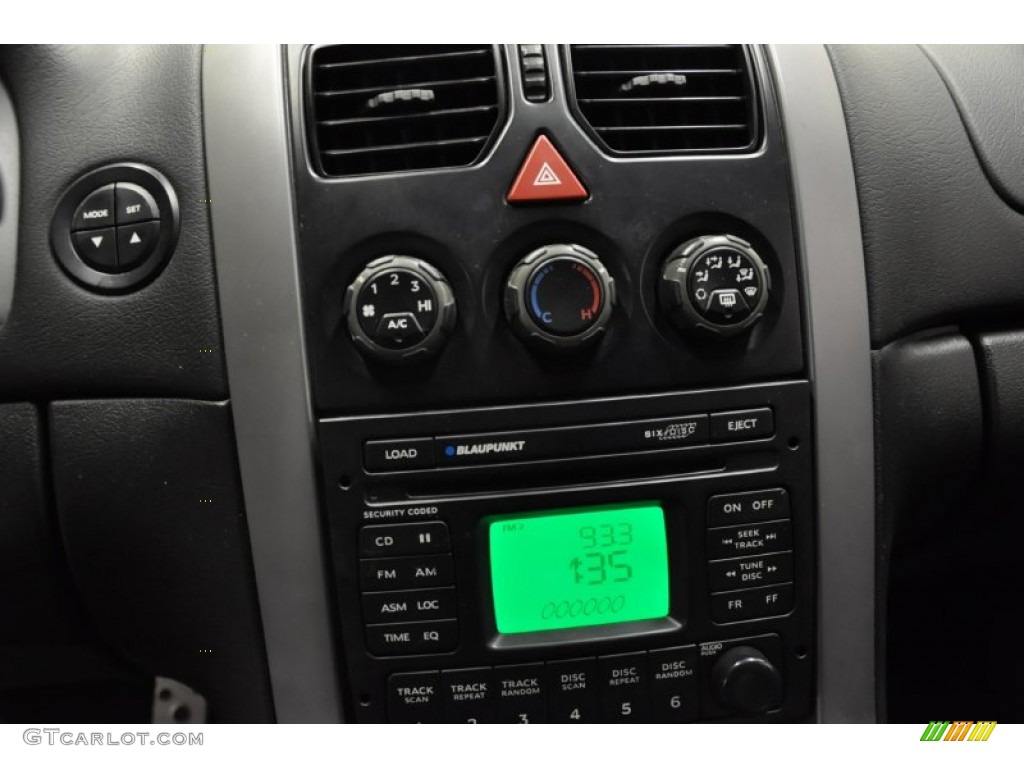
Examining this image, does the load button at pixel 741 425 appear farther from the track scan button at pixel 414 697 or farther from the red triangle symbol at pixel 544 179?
the track scan button at pixel 414 697

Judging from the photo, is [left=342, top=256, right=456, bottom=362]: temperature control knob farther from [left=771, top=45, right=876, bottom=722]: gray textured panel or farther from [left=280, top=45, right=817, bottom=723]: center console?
[left=771, top=45, right=876, bottom=722]: gray textured panel

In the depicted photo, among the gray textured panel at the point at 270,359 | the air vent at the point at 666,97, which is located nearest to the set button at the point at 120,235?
the gray textured panel at the point at 270,359

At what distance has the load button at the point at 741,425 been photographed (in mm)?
823

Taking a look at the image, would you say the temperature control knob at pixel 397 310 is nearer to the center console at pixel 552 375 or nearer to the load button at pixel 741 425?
the center console at pixel 552 375

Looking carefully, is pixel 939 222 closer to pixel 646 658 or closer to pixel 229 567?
pixel 646 658

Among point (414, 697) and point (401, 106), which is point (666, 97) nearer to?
point (401, 106)

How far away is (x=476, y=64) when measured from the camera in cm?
81

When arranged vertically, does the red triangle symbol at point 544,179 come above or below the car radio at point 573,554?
above

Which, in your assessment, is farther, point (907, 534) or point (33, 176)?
point (907, 534)

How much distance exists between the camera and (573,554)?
819mm

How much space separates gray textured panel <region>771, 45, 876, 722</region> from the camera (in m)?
0.83

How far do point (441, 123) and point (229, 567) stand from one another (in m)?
0.45

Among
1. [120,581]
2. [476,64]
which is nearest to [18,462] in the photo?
[120,581]
